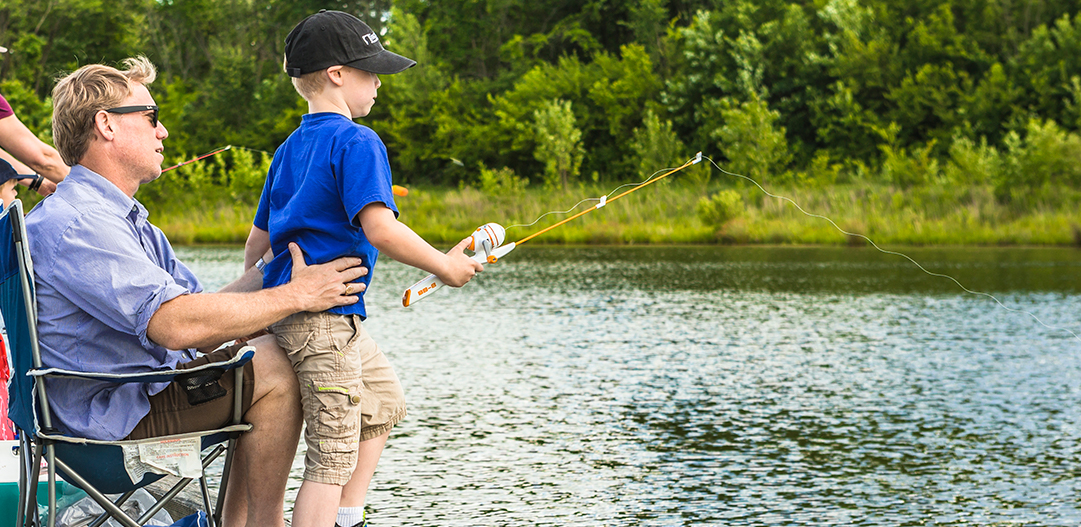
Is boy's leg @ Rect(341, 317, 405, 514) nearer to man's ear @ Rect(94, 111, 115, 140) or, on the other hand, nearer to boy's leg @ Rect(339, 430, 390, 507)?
boy's leg @ Rect(339, 430, 390, 507)

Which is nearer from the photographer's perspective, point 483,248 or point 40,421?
point 40,421

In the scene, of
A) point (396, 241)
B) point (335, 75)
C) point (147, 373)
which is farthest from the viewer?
point (335, 75)

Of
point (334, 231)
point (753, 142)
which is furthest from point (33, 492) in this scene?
point (753, 142)

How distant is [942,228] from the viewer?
23.0m

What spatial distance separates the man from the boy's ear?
45 centimetres

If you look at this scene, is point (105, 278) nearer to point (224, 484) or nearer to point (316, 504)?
point (224, 484)

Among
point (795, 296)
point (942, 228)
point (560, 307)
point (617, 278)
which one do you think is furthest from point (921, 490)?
point (942, 228)

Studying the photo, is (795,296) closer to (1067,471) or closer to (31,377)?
(1067,471)

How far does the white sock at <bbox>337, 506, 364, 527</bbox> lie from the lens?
3299 millimetres

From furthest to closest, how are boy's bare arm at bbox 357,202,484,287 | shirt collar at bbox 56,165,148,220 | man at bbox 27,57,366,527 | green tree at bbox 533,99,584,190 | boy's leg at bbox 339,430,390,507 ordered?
1. green tree at bbox 533,99,584,190
2. boy's leg at bbox 339,430,390,507
3. boy's bare arm at bbox 357,202,484,287
4. shirt collar at bbox 56,165,148,220
5. man at bbox 27,57,366,527

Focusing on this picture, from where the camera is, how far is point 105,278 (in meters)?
2.68

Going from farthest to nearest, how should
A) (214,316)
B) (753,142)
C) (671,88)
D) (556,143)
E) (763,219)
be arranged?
1. (671,88)
2. (556,143)
3. (753,142)
4. (763,219)
5. (214,316)

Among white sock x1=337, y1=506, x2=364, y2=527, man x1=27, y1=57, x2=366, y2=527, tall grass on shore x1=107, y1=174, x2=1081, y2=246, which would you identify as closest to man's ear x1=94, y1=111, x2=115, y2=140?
man x1=27, y1=57, x2=366, y2=527

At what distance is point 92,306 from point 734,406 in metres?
4.39
